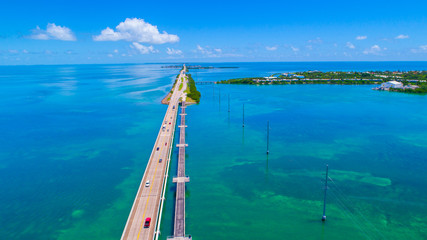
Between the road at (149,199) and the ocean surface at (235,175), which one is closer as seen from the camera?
the road at (149,199)

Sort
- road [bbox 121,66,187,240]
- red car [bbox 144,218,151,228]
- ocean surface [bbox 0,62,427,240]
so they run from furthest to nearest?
ocean surface [bbox 0,62,427,240]
red car [bbox 144,218,151,228]
road [bbox 121,66,187,240]

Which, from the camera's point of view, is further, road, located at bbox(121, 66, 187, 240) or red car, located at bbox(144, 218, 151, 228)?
red car, located at bbox(144, 218, 151, 228)

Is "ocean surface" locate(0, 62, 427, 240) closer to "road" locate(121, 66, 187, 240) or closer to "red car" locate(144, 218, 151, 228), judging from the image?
"road" locate(121, 66, 187, 240)

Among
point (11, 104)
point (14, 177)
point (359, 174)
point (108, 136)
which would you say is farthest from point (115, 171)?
point (11, 104)

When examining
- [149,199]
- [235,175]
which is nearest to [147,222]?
[149,199]

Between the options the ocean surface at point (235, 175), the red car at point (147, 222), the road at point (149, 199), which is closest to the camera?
the road at point (149, 199)

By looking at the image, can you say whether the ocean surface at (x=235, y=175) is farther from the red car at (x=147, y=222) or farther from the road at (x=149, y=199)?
the red car at (x=147, y=222)

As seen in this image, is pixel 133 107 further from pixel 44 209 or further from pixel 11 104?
pixel 44 209

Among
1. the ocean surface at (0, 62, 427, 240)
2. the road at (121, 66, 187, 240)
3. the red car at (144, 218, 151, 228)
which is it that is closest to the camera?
the road at (121, 66, 187, 240)


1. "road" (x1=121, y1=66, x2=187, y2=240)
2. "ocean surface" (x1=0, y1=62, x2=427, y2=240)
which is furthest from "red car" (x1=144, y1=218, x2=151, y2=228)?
"ocean surface" (x1=0, y1=62, x2=427, y2=240)

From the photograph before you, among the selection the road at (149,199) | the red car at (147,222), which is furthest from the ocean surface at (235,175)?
the red car at (147,222)
